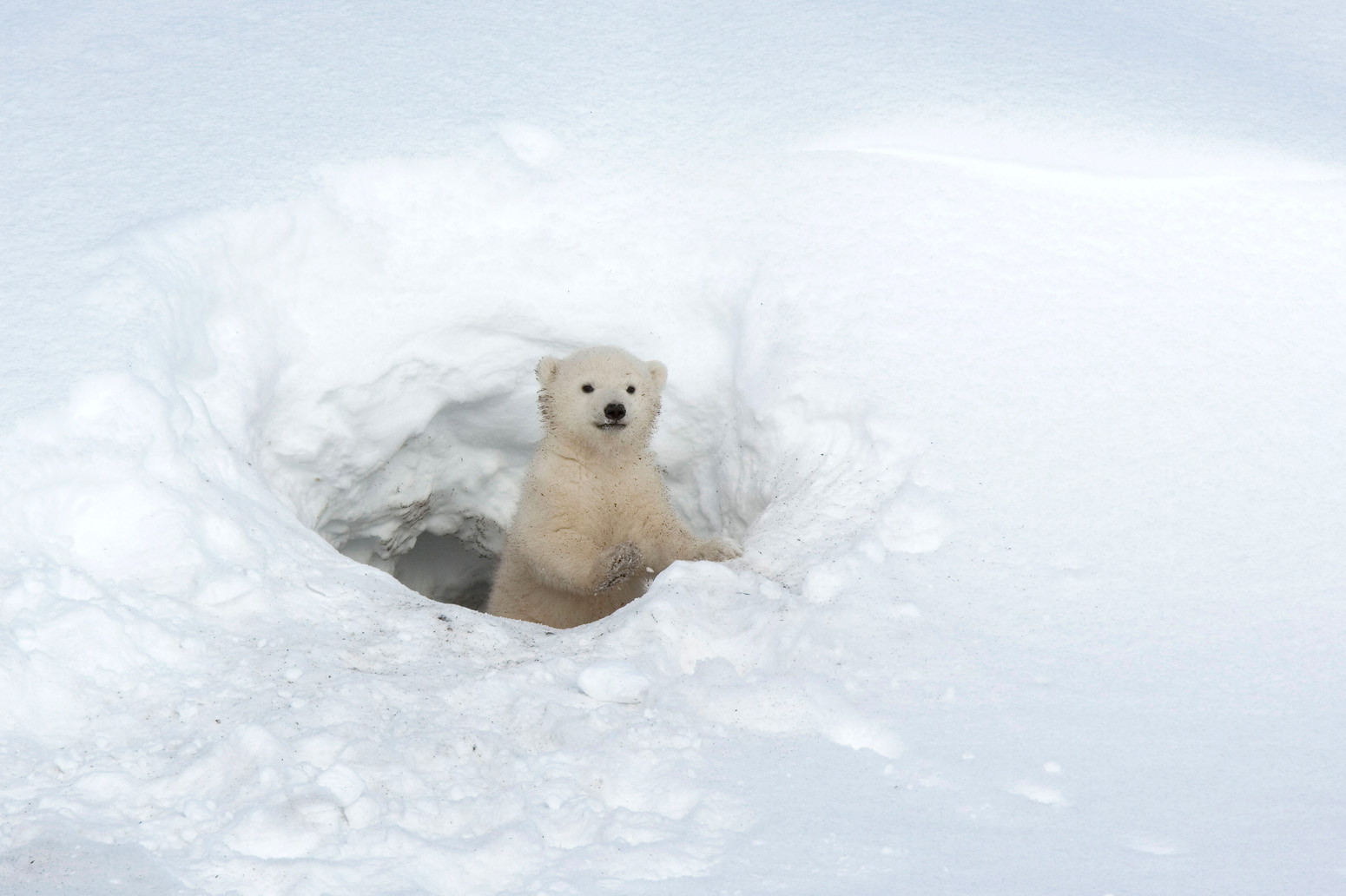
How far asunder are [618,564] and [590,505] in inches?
14.5

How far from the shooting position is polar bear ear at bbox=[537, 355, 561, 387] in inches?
206

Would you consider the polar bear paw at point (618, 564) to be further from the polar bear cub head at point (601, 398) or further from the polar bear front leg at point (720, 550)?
the polar bear cub head at point (601, 398)

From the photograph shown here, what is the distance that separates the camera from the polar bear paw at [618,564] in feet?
16.3

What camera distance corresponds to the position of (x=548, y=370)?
5.25 m

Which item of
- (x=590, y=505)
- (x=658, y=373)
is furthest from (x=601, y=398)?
(x=590, y=505)

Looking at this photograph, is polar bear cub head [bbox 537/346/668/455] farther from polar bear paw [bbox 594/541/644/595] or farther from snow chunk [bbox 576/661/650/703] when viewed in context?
snow chunk [bbox 576/661/650/703]

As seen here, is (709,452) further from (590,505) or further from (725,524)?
(590,505)

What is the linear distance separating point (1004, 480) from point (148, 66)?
13.8 ft

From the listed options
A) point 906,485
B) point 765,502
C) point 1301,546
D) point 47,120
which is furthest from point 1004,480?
point 47,120

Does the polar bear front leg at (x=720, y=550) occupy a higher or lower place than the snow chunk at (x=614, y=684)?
lower

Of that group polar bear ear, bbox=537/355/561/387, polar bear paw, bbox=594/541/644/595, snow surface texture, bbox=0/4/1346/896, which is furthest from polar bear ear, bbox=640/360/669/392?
polar bear paw, bbox=594/541/644/595

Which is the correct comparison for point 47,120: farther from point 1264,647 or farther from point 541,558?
point 1264,647

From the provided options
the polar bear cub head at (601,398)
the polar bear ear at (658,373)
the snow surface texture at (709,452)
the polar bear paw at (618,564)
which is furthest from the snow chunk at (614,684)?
the polar bear ear at (658,373)

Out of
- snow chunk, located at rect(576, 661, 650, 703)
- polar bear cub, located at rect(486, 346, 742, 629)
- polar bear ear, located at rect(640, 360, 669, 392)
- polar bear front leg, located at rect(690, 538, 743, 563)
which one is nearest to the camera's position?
snow chunk, located at rect(576, 661, 650, 703)
